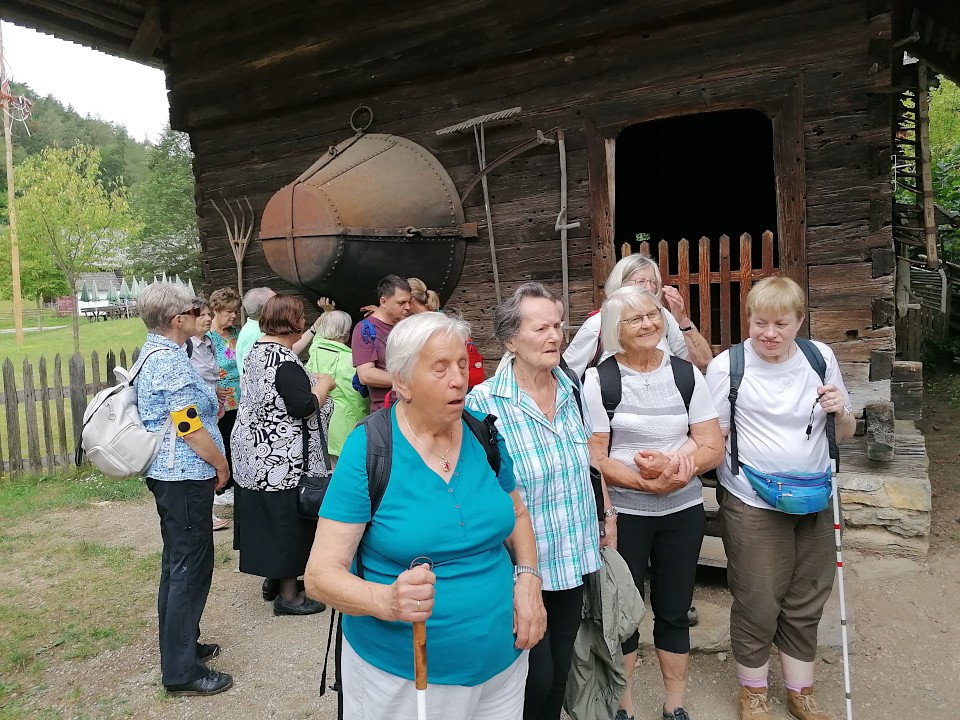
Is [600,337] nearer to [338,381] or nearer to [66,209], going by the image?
[338,381]

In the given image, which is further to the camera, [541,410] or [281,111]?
[281,111]

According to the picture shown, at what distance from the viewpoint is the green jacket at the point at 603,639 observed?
240 centimetres

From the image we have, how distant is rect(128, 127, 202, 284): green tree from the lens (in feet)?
102

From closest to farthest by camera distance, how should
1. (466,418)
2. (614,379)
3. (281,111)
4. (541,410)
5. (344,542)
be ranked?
(344,542), (466,418), (541,410), (614,379), (281,111)

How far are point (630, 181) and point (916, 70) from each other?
11.2 ft

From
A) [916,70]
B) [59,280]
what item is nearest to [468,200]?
[916,70]

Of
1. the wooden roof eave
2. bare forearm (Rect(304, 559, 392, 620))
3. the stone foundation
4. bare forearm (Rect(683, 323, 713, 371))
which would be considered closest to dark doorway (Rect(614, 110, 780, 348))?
the stone foundation

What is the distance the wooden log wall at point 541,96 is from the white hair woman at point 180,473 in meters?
2.91

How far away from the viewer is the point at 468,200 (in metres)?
5.68

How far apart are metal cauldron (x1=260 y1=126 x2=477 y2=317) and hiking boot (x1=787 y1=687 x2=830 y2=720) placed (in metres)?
3.81

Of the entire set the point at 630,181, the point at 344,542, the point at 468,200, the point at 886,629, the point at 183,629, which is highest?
the point at 630,181

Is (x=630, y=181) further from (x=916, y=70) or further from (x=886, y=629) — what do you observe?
(x=886, y=629)

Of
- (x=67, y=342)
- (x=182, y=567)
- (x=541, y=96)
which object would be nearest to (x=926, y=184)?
(x=541, y=96)

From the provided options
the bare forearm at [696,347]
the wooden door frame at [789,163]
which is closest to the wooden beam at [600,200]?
the wooden door frame at [789,163]
